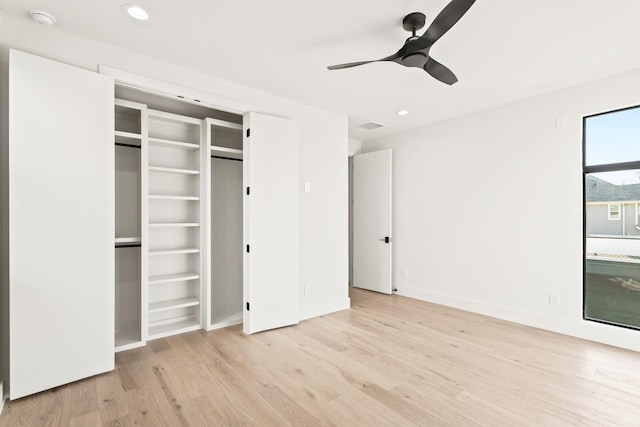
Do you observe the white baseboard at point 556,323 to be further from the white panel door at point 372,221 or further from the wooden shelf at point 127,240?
the wooden shelf at point 127,240

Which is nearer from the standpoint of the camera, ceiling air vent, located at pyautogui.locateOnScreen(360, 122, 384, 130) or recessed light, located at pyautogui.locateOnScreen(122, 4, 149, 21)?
recessed light, located at pyautogui.locateOnScreen(122, 4, 149, 21)

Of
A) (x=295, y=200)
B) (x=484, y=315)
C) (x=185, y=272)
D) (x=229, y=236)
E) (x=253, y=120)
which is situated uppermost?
(x=253, y=120)

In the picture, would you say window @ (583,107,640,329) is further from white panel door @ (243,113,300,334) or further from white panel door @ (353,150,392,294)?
white panel door @ (243,113,300,334)

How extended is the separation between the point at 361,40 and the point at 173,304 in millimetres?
3225

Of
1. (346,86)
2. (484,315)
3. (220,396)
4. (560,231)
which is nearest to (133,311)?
(220,396)

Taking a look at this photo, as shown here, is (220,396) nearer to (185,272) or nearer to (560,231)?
(185,272)

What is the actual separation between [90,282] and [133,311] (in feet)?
3.89

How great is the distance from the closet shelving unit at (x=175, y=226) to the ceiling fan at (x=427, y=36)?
235cm

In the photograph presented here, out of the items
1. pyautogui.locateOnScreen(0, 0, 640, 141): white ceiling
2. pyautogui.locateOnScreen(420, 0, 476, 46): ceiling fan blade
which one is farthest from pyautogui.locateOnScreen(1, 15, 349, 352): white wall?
pyautogui.locateOnScreen(420, 0, 476, 46): ceiling fan blade

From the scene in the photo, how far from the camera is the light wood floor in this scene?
203 cm

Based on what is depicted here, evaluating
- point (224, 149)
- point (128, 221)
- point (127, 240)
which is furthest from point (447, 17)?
point (128, 221)

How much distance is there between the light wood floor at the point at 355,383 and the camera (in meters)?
2.03

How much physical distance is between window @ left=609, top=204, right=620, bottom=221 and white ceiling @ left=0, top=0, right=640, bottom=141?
133 centimetres

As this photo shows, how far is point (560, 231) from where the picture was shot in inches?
140
